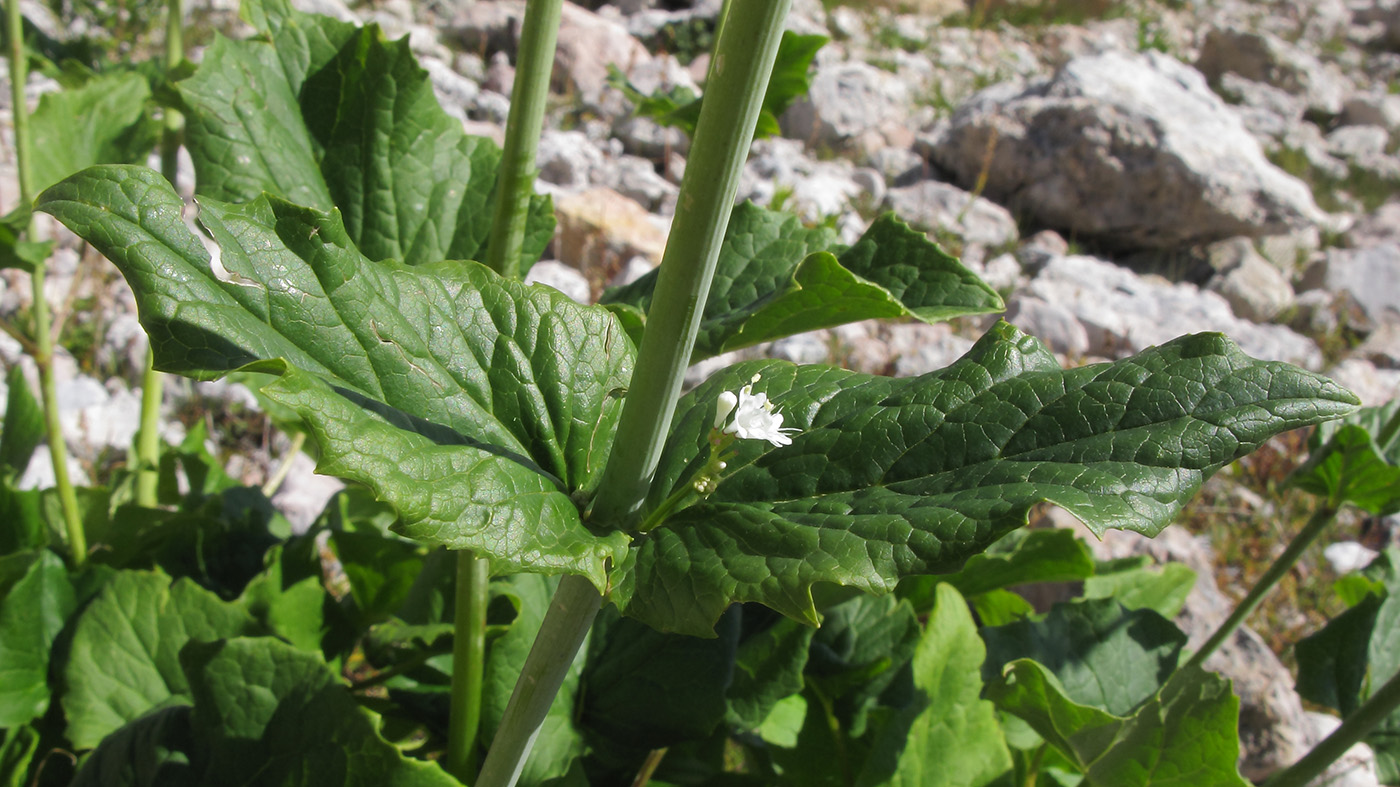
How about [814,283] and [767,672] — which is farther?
[767,672]

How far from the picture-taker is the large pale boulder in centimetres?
763

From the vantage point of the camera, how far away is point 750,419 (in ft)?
3.80

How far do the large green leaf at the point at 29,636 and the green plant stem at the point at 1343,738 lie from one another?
2466mm

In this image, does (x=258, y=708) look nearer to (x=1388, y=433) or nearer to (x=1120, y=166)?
(x=1388, y=433)

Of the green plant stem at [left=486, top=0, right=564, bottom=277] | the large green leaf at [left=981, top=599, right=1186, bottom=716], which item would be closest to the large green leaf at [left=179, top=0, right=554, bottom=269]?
the green plant stem at [left=486, top=0, right=564, bottom=277]

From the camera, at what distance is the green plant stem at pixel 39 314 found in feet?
6.79

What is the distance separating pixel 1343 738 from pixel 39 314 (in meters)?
2.83

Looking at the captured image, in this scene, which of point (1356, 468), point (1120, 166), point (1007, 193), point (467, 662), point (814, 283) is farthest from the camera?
point (1007, 193)

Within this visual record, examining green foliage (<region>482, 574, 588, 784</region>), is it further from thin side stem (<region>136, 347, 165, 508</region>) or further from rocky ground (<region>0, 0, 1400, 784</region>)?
rocky ground (<region>0, 0, 1400, 784</region>)

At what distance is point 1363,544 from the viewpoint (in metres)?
4.66

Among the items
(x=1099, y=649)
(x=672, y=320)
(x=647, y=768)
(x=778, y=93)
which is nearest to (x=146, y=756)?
(x=647, y=768)

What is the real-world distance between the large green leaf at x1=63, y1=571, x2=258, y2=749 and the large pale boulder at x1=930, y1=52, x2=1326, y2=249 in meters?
6.80

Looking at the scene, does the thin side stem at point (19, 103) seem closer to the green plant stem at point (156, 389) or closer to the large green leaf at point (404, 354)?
the green plant stem at point (156, 389)

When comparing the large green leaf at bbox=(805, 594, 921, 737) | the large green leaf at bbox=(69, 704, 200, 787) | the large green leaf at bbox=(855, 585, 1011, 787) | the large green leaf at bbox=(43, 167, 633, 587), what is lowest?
the large green leaf at bbox=(69, 704, 200, 787)
